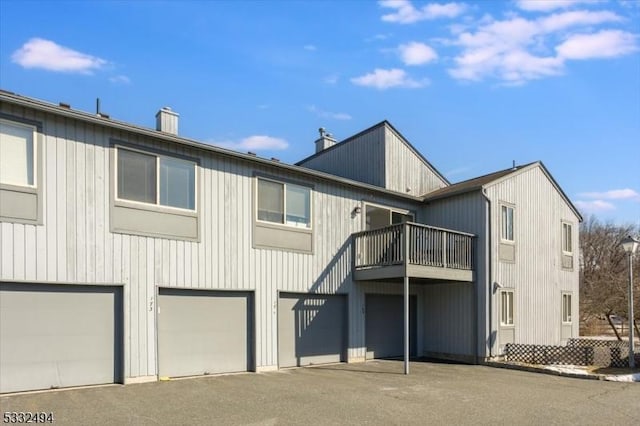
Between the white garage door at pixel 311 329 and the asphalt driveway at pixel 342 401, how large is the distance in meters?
1.05

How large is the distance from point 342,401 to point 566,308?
519 inches

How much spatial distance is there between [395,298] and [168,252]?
25.7ft

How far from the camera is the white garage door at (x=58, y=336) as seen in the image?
9086 millimetres

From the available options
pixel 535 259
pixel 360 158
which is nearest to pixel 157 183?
pixel 360 158

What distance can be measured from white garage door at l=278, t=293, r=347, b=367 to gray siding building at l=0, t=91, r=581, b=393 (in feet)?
0.14

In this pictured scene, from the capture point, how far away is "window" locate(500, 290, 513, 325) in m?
16.0

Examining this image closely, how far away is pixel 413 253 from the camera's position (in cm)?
1388

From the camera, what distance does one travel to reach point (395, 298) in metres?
16.3

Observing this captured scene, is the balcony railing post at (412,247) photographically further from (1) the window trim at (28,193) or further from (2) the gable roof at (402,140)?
(1) the window trim at (28,193)

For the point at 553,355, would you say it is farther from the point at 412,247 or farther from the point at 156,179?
the point at 156,179

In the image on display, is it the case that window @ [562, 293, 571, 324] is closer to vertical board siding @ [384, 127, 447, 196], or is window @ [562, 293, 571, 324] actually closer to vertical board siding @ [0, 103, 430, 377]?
vertical board siding @ [384, 127, 447, 196]

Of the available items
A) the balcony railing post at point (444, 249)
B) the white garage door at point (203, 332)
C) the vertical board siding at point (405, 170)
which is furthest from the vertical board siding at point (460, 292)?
the white garage door at point (203, 332)

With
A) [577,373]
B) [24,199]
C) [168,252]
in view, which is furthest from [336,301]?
[24,199]

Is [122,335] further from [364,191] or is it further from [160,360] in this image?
[364,191]
